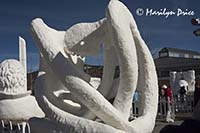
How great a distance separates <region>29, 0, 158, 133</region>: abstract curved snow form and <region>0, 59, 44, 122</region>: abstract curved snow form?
0.30 metres

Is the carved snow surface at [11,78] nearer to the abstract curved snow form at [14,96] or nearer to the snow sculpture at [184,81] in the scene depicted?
the abstract curved snow form at [14,96]

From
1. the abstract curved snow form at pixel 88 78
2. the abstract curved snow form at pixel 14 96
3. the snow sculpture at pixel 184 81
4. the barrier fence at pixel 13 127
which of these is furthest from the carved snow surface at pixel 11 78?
the snow sculpture at pixel 184 81

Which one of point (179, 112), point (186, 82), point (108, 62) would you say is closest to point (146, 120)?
point (108, 62)

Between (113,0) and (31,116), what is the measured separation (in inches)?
72.4

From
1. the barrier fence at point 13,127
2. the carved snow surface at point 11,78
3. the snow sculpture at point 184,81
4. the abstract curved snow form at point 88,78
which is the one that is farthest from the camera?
the snow sculpture at point 184,81

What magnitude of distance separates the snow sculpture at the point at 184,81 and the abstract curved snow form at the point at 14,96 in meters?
14.8

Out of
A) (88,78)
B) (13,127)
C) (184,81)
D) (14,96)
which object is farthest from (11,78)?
(184,81)

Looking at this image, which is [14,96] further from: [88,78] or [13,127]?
[88,78]

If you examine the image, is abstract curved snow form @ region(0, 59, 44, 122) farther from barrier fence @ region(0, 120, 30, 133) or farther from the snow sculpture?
the snow sculpture

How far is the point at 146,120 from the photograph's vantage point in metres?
4.39

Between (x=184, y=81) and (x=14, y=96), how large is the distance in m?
15.6

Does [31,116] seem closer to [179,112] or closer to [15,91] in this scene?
[15,91]

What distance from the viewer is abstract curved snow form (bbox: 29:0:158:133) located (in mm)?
4074

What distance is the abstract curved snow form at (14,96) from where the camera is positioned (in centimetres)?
462
